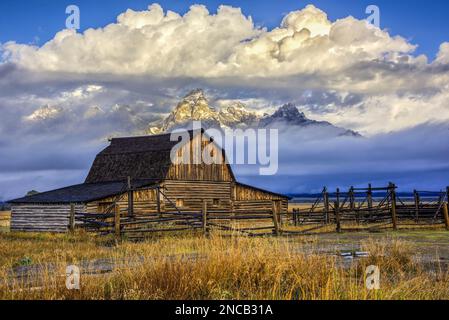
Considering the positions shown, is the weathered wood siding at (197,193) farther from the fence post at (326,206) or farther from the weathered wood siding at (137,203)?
the fence post at (326,206)

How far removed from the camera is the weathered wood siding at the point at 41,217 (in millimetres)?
35812

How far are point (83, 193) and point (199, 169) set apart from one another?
30.8ft

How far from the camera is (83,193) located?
37875 millimetres

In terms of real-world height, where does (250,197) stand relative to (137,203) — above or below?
above

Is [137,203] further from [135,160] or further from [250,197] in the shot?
[250,197]

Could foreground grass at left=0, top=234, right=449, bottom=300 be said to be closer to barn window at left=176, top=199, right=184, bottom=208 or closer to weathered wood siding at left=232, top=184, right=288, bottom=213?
barn window at left=176, top=199, right=184, bottom=208

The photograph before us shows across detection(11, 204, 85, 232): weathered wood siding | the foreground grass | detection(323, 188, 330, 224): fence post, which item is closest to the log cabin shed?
detection(11, 204, 85, 232): weathered wood siding

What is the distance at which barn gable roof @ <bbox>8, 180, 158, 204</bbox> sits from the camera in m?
35.4

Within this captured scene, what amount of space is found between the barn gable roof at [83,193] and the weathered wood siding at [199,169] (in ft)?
7.32

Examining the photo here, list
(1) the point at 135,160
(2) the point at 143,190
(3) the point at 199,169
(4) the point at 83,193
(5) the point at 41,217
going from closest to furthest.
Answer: (5) the point at 41,217 → (2) the point at 143,190 → (4) the point at 83,193 → (3) the point at 199,169 → (1) the point at 135,160

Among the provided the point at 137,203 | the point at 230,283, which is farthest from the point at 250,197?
the point at 230,283

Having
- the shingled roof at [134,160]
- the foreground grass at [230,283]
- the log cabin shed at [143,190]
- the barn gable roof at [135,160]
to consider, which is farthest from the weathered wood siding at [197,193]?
the foreground grass at [230,283]
